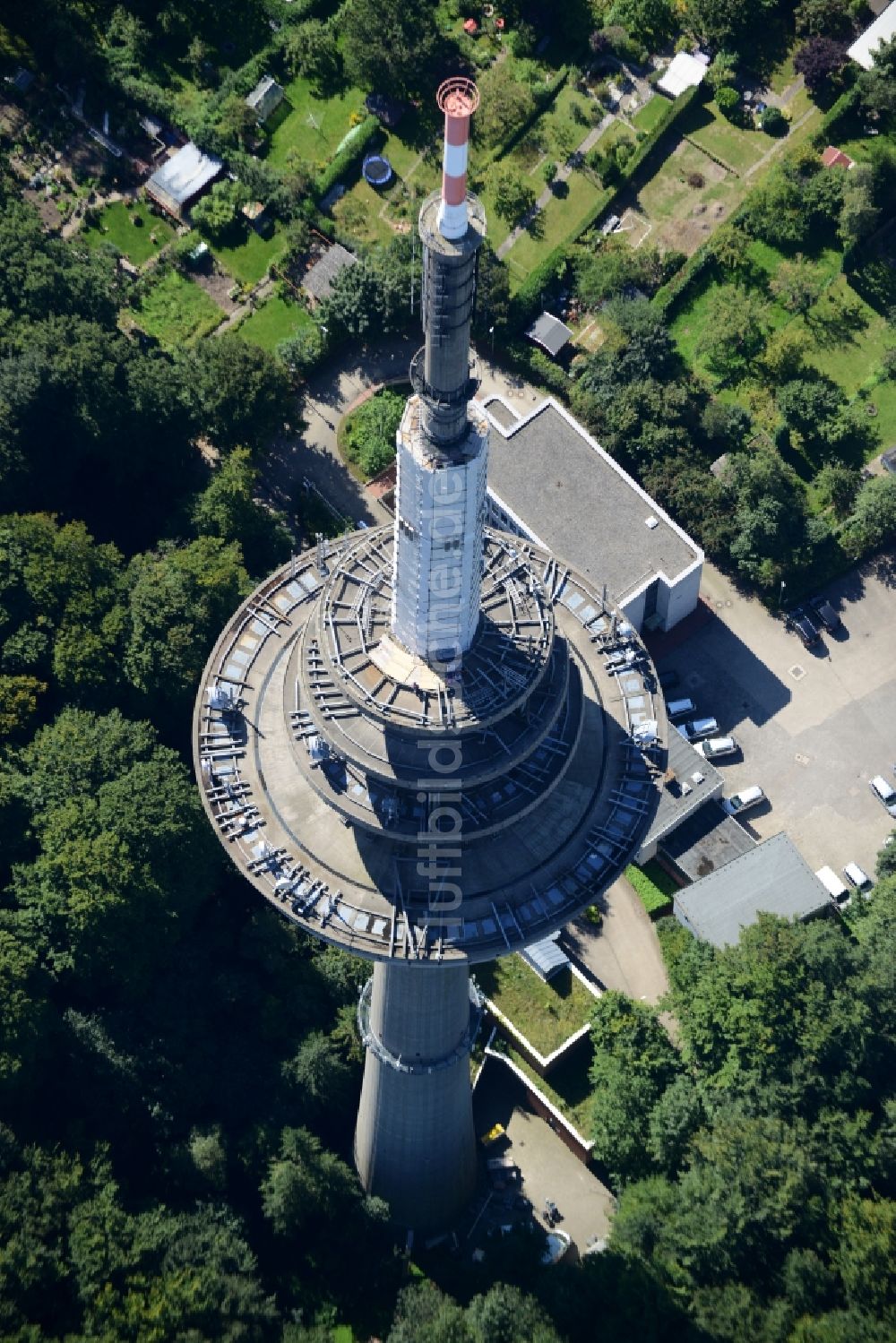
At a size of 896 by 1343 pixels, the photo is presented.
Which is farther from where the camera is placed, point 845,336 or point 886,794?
point 845,336

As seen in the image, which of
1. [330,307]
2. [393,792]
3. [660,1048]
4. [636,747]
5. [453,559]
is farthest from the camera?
[330,307]

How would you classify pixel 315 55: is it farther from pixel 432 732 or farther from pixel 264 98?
pixel 432 732

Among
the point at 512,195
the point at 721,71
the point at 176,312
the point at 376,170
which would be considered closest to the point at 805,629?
the point at 512,195

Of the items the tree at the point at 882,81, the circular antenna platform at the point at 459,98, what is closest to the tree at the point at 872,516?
the tree at the point at 882,81

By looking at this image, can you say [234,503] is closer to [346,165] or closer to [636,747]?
[346,165]

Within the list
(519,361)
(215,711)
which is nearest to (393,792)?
(215,711)

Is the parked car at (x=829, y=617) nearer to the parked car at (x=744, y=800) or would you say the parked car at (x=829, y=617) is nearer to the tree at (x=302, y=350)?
the parked car at (x=744, y=800)
